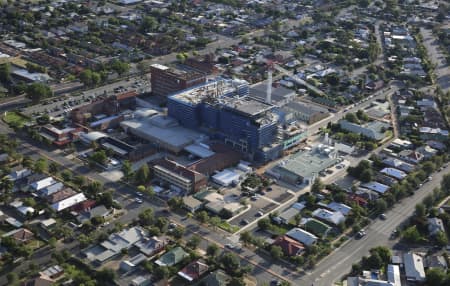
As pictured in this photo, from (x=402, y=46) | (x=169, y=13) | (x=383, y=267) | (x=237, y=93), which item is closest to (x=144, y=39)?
(x=169, y=13)

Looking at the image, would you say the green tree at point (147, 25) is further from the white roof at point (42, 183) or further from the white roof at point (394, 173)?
the white roof at point (394, 173)

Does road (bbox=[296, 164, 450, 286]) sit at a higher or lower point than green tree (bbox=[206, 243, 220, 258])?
lower

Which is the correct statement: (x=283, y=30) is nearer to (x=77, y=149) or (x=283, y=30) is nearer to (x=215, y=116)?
(x=215, y=116)

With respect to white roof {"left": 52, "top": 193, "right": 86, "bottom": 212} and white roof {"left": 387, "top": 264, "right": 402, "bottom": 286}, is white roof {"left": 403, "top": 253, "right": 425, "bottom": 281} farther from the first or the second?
white roof {"left": 52, "top": 193, "right": 86, "bottom": 212}

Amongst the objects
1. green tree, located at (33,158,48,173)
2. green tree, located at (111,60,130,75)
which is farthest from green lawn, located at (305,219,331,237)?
green tree, located at (111,60,130,75)

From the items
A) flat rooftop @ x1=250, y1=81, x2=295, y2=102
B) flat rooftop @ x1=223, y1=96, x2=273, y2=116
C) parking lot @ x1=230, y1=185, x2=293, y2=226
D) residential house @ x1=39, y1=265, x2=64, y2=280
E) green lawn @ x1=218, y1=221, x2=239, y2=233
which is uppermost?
flat rooftop @ x1=223, y1=96, x2=273, y2=116

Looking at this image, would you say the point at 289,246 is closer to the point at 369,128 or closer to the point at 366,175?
the point at 366,175

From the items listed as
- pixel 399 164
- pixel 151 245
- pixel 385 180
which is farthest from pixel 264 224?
pixel 399 164

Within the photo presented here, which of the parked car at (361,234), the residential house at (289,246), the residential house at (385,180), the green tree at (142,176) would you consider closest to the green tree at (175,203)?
the green tree at (142,176)

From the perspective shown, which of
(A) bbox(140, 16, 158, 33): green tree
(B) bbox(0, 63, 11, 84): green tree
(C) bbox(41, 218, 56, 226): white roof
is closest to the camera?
(C) bbox(41, 218, 56, 226): white roof
